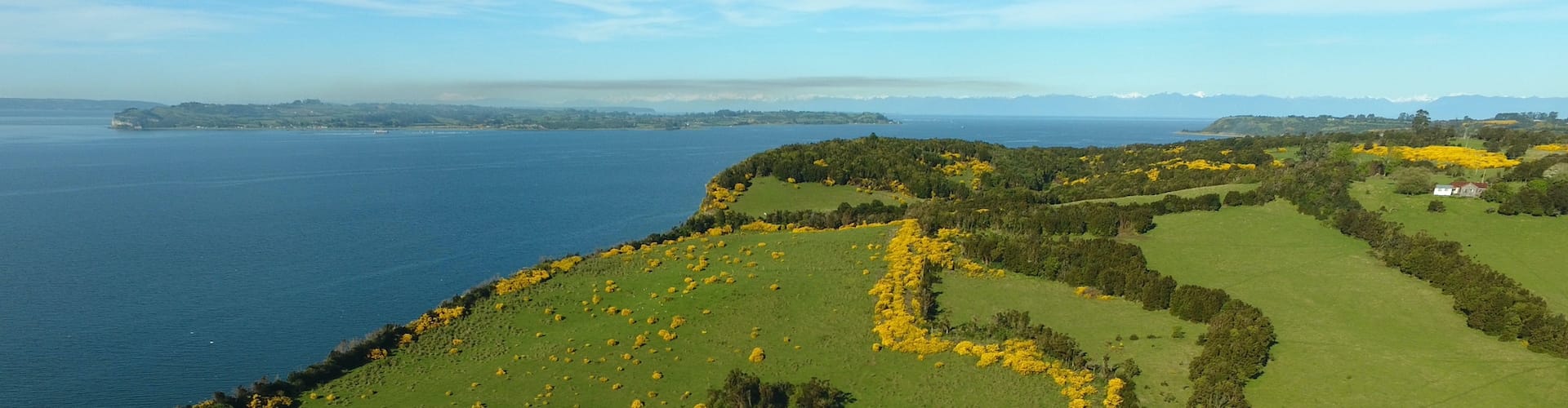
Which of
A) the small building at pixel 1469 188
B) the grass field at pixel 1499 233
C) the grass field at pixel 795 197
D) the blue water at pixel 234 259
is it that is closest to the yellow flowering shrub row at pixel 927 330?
the grass field at pixel 1499 233

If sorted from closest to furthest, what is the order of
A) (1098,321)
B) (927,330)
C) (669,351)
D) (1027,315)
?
(669,351) → (927,330) → (1027,315) → (1098,321)

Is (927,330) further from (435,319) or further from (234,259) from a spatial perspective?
(234,259)

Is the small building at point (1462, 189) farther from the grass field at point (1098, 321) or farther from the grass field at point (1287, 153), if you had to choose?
the grass field at point (1098, 321)

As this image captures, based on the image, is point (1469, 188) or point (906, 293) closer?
point (906, 293)

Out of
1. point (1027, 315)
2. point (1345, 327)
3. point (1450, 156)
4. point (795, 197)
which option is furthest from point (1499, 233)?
point (795, 197)

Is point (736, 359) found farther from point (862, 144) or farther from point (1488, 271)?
point (862, 144)

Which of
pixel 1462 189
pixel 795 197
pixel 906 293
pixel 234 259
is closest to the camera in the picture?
pixel 906 293
